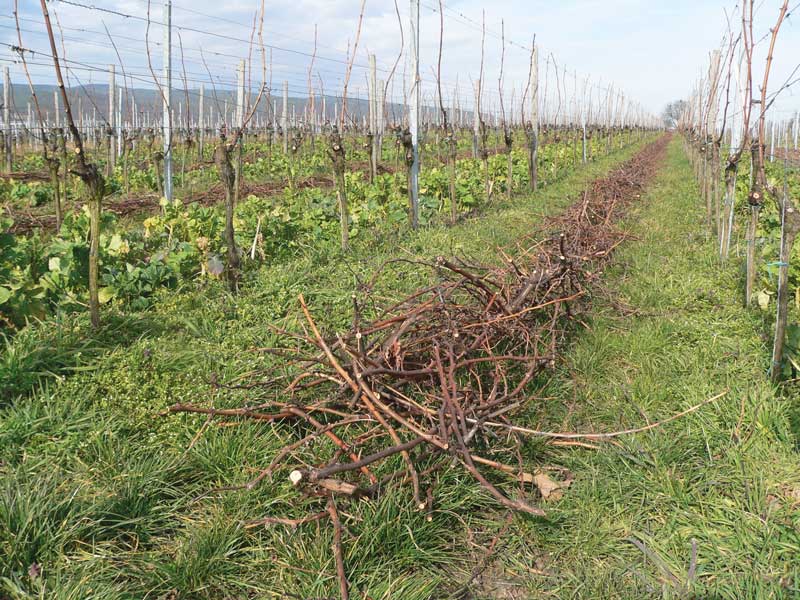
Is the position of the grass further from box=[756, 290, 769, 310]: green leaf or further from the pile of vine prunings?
box=[756, 290, 769, 310]: green leaf

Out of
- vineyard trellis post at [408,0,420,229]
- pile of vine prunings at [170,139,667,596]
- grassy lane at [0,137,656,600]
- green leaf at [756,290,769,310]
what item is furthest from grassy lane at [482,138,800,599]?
vineyard trellis post at [408,0,420,229]

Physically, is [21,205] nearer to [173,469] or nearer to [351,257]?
[351,257]

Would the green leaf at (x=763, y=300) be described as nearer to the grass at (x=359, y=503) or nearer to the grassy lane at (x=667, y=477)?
the grassy lane at (x=667, y=477)

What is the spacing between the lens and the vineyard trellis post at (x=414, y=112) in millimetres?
8477

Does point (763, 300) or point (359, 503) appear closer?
point (359, 503)

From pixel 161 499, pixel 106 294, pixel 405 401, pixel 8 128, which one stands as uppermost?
pixel 8 128

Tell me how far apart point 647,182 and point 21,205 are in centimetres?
1388

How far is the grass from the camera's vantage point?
219 centimetres

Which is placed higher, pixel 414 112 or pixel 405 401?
pixel 414 112

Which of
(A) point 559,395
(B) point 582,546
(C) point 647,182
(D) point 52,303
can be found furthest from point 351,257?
(C) point 647,182

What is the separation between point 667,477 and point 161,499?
2128 mm

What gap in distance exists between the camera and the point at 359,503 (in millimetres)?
2467

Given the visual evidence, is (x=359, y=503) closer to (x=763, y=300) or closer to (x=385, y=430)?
(x=385, y=430)

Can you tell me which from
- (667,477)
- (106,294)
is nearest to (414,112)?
(106,294)
